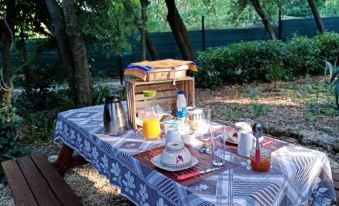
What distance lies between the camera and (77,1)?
18.4 ft

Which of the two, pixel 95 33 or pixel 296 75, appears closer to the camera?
pixel 95 33

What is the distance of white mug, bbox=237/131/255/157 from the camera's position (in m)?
1.78

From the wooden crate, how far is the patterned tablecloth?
17cm

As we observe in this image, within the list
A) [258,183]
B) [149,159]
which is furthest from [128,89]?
[258,183]

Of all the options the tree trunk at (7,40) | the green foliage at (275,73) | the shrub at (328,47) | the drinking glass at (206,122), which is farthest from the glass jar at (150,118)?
the shrub at (328,47)

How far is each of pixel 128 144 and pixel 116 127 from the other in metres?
0.21

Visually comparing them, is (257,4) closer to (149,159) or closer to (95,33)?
(95,33)

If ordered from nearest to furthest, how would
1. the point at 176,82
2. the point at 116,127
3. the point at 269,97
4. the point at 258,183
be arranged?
the point at 258,183, the point at 116,127, the point at 176,82, the point at 269,97

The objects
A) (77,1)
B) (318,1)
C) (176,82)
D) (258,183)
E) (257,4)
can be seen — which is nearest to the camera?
(258,183)

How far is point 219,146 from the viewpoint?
1.91 m

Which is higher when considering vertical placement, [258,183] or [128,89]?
[128,89]

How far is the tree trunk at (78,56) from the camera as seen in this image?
443 centimetres

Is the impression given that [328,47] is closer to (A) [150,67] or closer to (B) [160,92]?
(B) [160,92]

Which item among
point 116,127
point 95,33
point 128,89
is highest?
point 95,33
